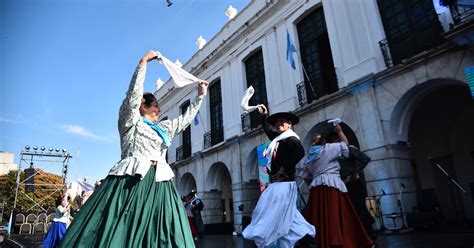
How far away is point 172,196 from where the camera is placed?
223 centimetres

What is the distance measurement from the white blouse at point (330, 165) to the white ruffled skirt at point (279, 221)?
2.53 feet

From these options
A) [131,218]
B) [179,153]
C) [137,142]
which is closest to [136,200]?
[131,218]

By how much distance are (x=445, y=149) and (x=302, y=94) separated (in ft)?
16.6

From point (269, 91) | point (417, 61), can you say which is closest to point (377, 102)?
point (417, 61)

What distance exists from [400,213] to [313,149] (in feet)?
16.2

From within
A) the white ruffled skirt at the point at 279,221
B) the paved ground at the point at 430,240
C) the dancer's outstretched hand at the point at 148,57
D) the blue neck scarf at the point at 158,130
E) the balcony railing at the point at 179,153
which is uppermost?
the balcony railing at the point at 179,153

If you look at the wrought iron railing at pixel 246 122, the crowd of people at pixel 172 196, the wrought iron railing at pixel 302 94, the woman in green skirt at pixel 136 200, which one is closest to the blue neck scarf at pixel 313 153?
the crowd of people at pixel 172 196

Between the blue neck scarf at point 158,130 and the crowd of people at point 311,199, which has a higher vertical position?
the blue neck scarf at point 158,130

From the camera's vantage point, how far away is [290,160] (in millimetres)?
3225

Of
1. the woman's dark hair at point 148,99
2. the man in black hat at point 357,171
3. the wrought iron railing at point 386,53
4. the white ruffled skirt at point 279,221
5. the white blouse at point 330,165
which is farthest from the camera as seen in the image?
the wrought iron railing at point 386,53

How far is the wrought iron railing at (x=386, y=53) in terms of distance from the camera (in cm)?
844

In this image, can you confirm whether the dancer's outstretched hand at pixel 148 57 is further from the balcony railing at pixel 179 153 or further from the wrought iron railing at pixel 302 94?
the balcony railing at pixel 179 153

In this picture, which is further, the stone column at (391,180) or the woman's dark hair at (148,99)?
Answer: the stone column at (391,180)

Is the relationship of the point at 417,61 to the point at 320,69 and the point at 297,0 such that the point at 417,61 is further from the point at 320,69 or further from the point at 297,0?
the point at 297,0
